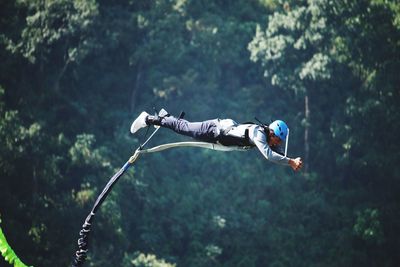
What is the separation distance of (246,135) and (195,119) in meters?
13.0

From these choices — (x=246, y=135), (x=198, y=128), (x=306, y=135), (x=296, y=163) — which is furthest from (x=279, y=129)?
(x=306, y=135)

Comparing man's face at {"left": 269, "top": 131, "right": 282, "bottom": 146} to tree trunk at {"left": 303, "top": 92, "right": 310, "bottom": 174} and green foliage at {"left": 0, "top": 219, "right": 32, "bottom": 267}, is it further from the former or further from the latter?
tree trunk at {"left": 303, "top": 92, "right": 310, "bottom": 174}

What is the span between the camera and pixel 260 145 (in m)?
5.70

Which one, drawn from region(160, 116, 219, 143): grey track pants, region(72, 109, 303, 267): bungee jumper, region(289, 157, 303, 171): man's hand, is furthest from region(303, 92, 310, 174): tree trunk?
region(289, 157, 303, 171): man's hand

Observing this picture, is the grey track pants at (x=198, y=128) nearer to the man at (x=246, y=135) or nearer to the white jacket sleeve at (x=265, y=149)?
the man at (x=246, y=135)

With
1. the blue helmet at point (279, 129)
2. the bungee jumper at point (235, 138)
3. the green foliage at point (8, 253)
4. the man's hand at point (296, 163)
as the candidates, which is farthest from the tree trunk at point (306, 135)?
the green foliage at point (8, 253)

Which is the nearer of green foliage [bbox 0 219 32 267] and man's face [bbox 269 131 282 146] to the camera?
green foliage [bbox 0 219 32 267]

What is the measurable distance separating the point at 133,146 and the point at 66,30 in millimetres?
3446

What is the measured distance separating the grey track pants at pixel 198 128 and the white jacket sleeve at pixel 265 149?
1.51ft

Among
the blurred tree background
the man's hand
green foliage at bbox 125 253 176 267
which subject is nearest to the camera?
the man's hand

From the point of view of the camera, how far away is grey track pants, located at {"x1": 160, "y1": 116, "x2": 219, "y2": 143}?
20.1 ft

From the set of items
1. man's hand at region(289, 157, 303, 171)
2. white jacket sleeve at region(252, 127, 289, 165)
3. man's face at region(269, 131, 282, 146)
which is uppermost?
man's face at region(269, 131, 282, 146)

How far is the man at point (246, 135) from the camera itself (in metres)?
5.66

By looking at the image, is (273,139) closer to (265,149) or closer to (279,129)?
(279,129)
